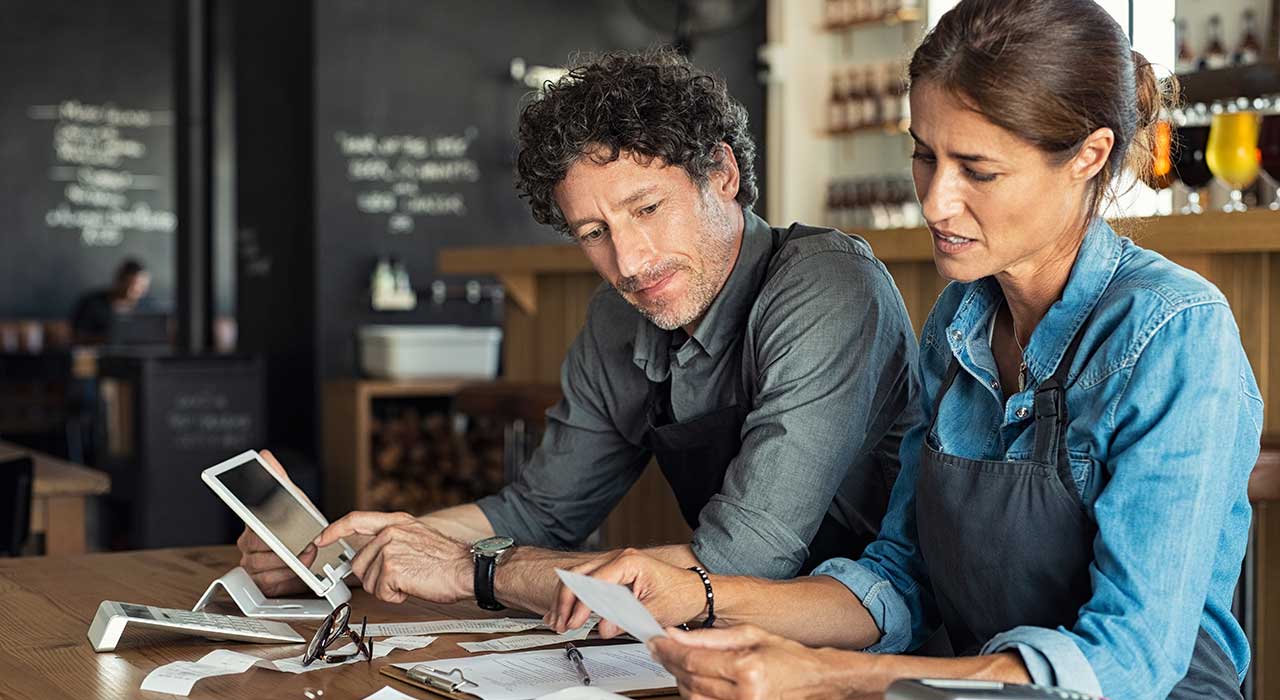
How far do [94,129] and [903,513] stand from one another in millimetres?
9884

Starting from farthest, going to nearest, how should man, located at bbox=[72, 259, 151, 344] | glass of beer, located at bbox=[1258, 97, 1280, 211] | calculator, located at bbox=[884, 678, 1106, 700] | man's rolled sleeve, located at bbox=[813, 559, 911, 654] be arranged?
man, located at bbox=[72, 259, 151, 344] < glass of beer, located at bbox=[1258, 97, 1280, 211] < man's rolled sleeve, located at bbox=[813, 559, 911, 654] < calculator, located at bbox=[884, 678, 1106, 700]

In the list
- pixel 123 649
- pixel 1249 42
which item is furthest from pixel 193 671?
pixel 1249 42

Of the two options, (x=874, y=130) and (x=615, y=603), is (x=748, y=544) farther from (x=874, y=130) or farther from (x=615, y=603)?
(x=874, y=130)

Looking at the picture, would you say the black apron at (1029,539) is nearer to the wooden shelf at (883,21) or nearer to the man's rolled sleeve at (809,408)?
the man's rolled sleeve at (809,408)

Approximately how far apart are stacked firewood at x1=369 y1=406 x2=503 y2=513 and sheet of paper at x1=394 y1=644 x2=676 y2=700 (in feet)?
13.5

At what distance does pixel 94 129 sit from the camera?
10539 mm

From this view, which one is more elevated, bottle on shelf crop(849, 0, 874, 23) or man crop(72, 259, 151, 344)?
bottle on shelf crop(849, 0, 874, 23)

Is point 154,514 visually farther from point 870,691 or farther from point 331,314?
point 870,691

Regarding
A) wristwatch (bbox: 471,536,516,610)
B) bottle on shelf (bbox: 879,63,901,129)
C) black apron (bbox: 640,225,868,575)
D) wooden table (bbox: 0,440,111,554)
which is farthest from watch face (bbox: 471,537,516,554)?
bottle on shelf (bbox: 879,63,901,129)

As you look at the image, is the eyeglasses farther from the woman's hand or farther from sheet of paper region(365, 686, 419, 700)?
the woman's hand

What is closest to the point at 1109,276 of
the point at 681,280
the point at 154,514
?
the point at 681,280

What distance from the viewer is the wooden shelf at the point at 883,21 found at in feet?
21.3

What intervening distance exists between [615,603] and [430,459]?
182 inches

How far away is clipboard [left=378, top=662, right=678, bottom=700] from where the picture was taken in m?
1.44
